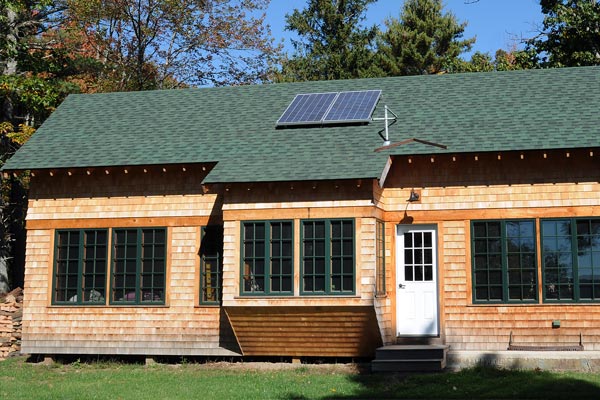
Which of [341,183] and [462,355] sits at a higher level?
[341,183]

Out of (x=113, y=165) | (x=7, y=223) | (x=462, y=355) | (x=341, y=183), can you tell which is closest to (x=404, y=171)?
(x=341, y=183)

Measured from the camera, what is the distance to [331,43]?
40.8 metres

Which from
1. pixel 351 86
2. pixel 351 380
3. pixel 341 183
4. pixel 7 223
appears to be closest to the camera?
pixel 351 380

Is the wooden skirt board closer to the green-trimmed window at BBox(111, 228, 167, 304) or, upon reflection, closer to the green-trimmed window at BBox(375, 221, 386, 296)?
the green-trimmed window at BBox(375, 221, 386, 296)

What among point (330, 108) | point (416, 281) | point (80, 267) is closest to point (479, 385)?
point (416, 281)

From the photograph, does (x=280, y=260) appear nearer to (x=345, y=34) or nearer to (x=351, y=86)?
(x=351, y=86)

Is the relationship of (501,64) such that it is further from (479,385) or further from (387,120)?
(479,385)

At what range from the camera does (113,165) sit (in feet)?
51.8

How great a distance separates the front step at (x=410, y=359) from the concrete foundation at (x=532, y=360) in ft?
0.81

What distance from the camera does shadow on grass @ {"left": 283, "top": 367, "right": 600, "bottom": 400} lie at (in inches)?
441

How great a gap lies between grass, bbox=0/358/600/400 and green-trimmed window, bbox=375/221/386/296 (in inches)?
64.8

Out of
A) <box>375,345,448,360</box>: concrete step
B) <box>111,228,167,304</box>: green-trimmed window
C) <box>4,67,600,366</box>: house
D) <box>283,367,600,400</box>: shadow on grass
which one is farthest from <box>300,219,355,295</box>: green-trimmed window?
<box>111,228,167,304</box>: green-trimmed window

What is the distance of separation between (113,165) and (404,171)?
5.93 metres

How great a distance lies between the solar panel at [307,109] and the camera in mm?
16344
